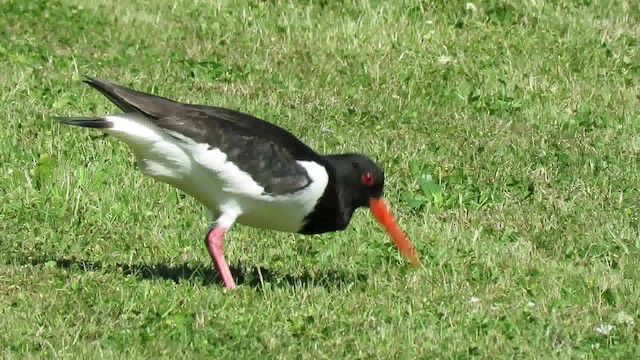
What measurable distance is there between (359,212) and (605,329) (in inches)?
106

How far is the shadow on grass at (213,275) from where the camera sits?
7855mm

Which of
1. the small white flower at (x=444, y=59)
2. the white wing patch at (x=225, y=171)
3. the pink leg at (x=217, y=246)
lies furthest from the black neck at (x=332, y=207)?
the small white flower at (x=444, y=59)

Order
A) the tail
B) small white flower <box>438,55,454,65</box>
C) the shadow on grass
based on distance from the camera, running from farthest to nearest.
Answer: small white flower <box>438,55,454,65</box>, the shadow on grass, the tail

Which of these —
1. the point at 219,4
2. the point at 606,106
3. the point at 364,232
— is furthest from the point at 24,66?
Result: the point at 606,106

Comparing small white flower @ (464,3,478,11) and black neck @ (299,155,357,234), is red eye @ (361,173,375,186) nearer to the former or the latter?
black neck @ (299,155,357,234)

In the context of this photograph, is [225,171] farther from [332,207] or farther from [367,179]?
[367,179]

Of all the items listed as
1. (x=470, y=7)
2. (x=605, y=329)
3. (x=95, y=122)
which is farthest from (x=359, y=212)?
(x=470, y=7)

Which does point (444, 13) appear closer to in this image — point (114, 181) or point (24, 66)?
point (24, 66)

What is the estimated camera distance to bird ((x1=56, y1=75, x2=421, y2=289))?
7.71 metres

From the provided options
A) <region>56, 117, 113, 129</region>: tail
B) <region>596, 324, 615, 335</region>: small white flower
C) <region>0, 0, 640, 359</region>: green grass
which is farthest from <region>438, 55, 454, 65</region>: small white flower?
<region>596, 324, 615, 335</region>: small white flower

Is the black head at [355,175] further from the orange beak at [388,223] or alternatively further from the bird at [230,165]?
the orange beak at [388,223]

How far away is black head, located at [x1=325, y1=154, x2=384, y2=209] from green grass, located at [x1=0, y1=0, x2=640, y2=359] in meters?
0.48

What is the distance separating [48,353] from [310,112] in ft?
16.7

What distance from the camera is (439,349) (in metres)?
6.80
